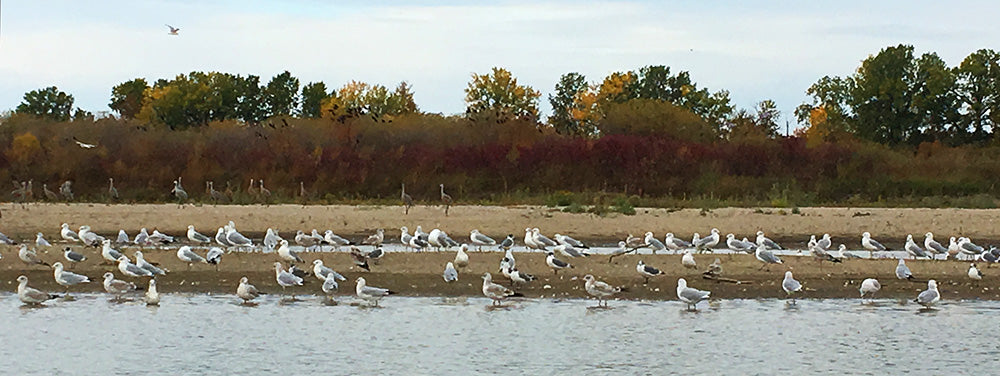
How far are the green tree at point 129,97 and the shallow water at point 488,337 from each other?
6187 centimetres

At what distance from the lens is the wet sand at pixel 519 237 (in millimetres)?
20938

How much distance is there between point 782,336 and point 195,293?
7.92 meters

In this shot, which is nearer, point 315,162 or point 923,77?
point 315,162

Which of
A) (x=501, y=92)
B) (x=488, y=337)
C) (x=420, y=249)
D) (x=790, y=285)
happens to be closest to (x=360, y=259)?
(x=420, y=249)

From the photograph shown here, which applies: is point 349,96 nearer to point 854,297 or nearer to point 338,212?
point 338,212

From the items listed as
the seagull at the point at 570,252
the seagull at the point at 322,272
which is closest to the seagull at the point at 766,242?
the seagull at the point at 570,252

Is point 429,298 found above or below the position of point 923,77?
below

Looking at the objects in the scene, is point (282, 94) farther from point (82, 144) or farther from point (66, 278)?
point (66, 278)

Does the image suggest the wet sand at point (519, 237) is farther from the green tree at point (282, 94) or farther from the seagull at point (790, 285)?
the green tree at point (282, 94)

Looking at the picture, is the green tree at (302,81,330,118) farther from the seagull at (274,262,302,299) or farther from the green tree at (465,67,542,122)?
the seagull at (274,262,302,299)

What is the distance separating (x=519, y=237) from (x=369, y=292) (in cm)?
900

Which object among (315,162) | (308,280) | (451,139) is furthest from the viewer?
(451,139)

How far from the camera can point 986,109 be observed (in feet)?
182

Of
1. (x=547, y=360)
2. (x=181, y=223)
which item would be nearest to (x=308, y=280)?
(x=547, y=360)
